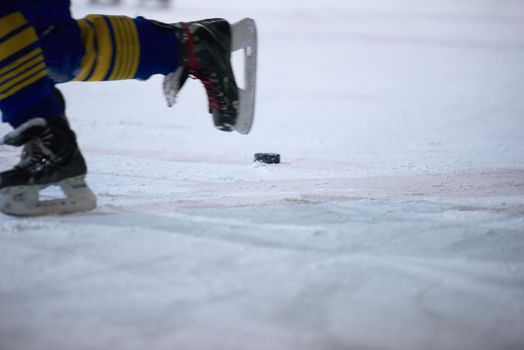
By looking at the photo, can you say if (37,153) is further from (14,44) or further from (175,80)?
(175,80)

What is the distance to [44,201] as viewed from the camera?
1068mm

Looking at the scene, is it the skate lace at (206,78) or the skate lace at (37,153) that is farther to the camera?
the skate lace at (206,78)

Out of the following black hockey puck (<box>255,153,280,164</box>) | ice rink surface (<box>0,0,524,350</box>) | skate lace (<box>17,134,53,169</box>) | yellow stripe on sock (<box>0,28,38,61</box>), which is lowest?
ice rink surface (<box>0,0,524,350</box>)

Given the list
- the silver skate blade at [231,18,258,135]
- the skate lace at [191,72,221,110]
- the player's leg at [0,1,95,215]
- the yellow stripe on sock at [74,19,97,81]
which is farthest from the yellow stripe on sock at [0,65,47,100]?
the silver skate blade at [231,18,258,135]

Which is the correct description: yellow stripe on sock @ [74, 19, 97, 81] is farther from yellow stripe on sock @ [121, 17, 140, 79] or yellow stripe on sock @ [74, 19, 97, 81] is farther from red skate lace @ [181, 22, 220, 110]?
red skate lace @ [181, 22, 220, 110]

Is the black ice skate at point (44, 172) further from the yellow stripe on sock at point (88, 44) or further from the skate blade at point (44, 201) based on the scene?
the yellow stripe on sock at point (88, 44)

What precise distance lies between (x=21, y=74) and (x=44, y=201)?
0.73 ft

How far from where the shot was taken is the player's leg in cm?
104

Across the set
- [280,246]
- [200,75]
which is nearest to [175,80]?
[200,75]

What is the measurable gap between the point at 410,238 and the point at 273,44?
16.5 feet

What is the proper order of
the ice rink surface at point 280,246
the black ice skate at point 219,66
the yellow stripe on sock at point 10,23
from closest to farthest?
the ice rink surface at point 280,246 < the yellow stripe on sock at point 10,23 < the black ice skate at point 219,66

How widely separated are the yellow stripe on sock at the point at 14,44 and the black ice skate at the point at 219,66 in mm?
315

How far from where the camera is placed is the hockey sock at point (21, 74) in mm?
1040

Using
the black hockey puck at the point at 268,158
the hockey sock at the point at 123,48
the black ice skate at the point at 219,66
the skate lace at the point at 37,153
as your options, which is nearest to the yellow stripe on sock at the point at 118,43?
the hockey sock at the point at 123,48
